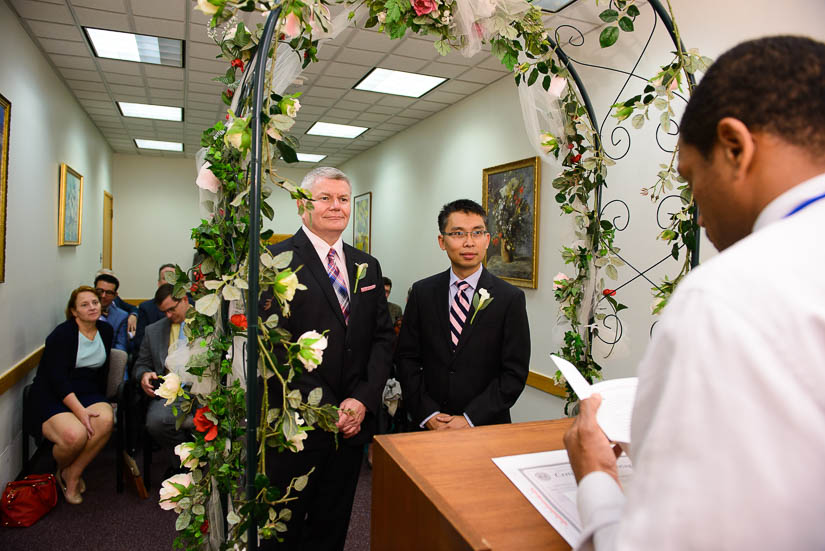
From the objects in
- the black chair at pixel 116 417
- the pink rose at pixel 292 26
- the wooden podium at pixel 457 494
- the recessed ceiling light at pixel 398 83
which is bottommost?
the black chair at pixel 116 417

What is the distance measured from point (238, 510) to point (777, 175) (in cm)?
145

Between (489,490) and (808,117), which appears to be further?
(489,490)

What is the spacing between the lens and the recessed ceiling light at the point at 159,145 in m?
8.59

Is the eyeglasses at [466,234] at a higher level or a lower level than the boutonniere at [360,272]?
higher

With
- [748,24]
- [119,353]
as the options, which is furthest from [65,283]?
[748,24]

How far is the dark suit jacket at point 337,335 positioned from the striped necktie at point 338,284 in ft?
0.09

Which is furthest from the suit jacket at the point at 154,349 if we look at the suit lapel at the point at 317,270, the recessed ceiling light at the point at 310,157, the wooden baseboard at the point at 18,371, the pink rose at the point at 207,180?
the recessed ceiling light at the point at 310,157

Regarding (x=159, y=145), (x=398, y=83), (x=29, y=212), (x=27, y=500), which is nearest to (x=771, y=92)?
(x=27, y=500)

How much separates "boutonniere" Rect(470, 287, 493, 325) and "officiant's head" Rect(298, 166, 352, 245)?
0.65 meters

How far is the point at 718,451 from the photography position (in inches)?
19.8

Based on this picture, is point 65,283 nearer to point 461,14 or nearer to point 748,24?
point 461,14

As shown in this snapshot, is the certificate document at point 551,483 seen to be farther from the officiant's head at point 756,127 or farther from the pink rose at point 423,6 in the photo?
the pink rose at point 423,6

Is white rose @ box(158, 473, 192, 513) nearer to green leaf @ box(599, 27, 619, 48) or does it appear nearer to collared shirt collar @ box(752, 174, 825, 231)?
collared shirt collar @ box(752, 174, 825, 231)

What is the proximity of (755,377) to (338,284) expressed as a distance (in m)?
1.82
